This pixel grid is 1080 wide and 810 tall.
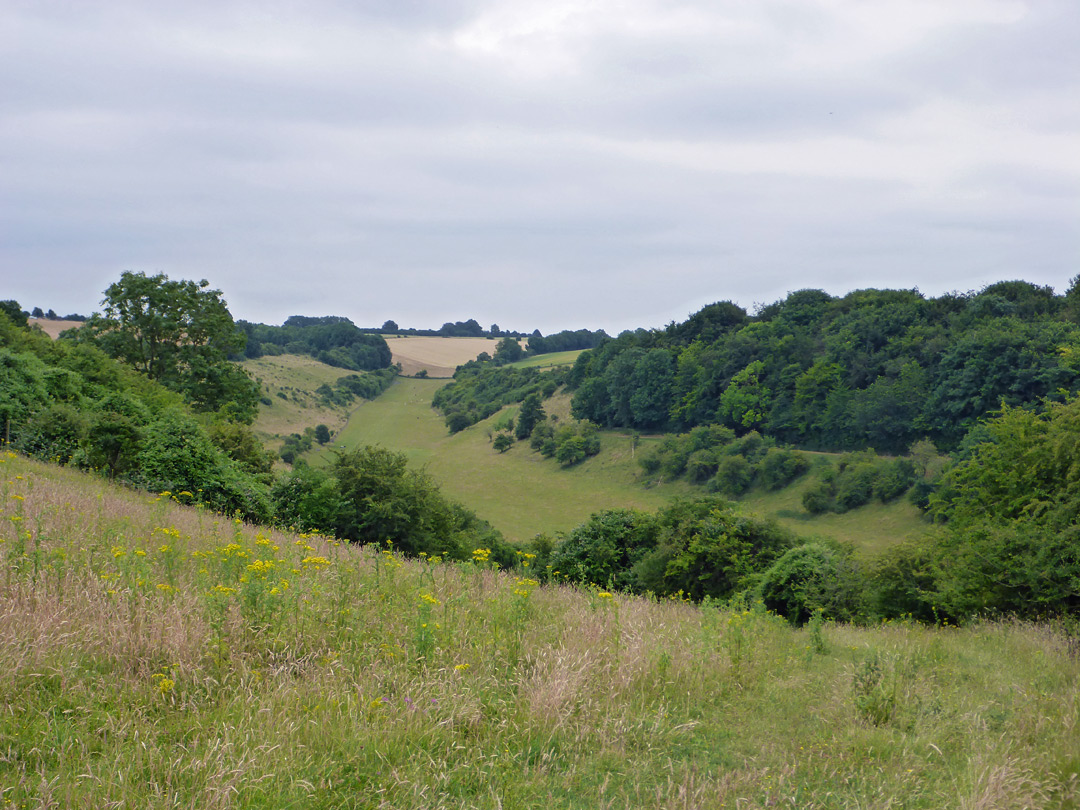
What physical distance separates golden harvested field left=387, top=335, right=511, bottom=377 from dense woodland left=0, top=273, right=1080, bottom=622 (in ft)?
114

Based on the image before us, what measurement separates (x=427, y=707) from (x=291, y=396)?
283 feet

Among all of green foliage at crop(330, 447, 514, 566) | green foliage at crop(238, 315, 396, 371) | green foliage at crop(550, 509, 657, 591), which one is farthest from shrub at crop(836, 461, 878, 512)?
green foliage at crop(238, 315, 396, 371)

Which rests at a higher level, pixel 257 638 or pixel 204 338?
pixel 204 338

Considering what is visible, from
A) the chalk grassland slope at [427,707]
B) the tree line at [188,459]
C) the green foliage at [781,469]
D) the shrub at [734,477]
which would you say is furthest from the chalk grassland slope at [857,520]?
the chalk grassland slope at [427,707]

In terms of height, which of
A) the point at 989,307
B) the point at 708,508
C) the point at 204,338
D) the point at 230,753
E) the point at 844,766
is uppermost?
the point at 989,307

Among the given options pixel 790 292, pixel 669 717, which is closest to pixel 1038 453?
pixel 669 717

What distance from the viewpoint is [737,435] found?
7588 centimetres

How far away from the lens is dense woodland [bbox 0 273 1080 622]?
18000 millimetres

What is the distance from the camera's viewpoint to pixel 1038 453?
18.2m

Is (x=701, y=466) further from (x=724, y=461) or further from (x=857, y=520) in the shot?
(x=857, y=520)

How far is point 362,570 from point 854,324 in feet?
250

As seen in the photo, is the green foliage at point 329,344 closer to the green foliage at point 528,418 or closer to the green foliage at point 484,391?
A: the green foliage at point 484,391

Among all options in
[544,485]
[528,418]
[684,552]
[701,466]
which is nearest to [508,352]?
[528,418]

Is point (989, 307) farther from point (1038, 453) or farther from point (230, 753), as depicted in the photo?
point (230, 753)
